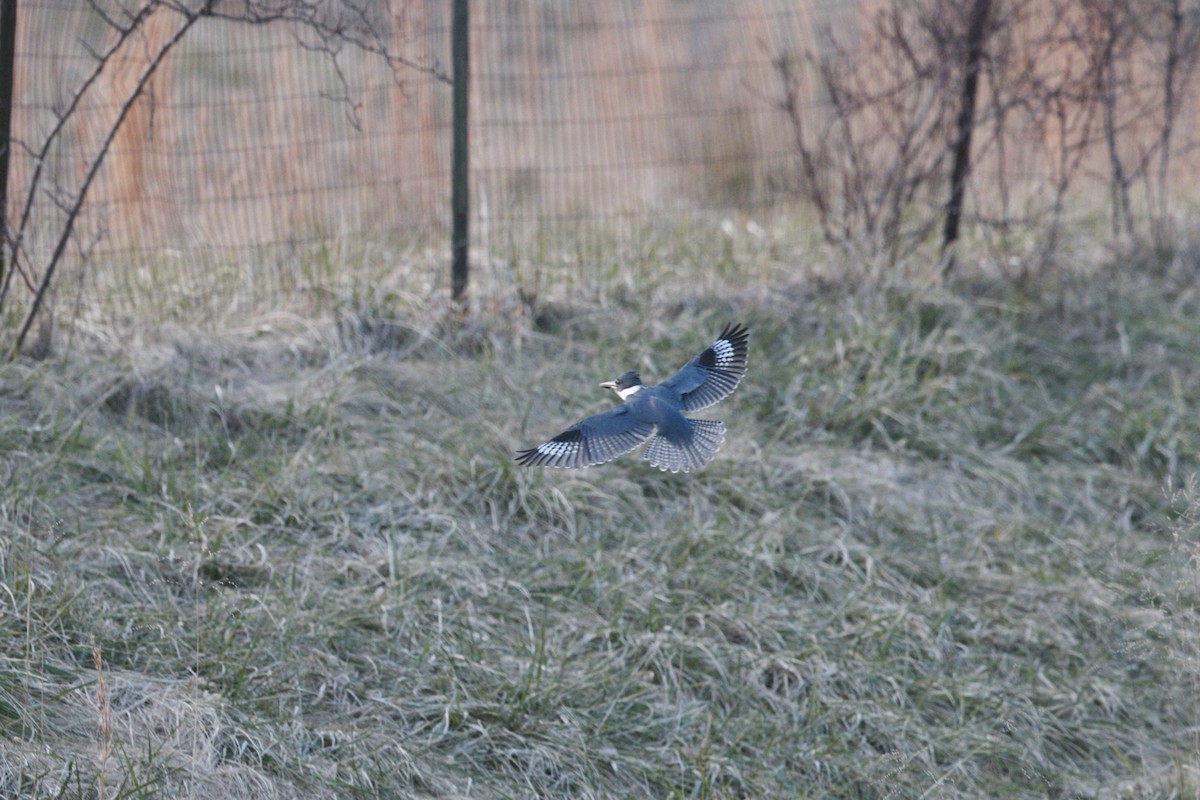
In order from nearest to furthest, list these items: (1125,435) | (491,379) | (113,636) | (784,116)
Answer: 1. (113,636)
2. (491,379)
3. (1125,435)
4. (784,116)

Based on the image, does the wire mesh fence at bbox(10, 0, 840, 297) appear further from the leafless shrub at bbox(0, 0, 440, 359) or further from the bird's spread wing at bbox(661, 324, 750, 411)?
the bird's spread wing at bbox(661, 324, 750, 411)

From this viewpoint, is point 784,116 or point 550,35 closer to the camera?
point 550,35

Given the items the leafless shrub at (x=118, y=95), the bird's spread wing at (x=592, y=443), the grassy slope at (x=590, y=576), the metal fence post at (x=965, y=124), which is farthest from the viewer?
the metal fence post at (x=965, y=124)

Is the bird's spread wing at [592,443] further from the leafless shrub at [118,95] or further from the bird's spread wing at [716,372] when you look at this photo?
the leafless shrub at [118,95]

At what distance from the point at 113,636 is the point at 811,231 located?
12.4ft

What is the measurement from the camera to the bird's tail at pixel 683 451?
2.57 m

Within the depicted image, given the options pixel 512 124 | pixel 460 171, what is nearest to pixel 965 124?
pixel 512 124

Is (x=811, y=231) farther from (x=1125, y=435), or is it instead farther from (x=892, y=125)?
(x=1125, y=435)

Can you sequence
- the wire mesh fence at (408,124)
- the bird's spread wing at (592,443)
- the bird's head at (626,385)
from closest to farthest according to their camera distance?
1. the bird's spread wing at (592,443)
2. the bird's head at (626,385)
3. the wire mesh fence at (408,124)

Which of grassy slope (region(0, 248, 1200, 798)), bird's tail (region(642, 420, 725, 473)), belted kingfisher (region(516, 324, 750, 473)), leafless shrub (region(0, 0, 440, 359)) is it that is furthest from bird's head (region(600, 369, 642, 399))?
leafless shrub (region(0, 0, 440, 359))

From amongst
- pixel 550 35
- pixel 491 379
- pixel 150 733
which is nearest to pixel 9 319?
pixel 491 379

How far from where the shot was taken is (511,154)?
5875 mm

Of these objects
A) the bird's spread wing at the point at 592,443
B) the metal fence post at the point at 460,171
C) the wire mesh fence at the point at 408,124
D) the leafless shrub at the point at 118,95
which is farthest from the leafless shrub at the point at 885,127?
the bird's spread wing at the point at 592,443

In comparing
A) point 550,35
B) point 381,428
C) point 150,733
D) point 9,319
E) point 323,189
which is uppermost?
point 550,35
